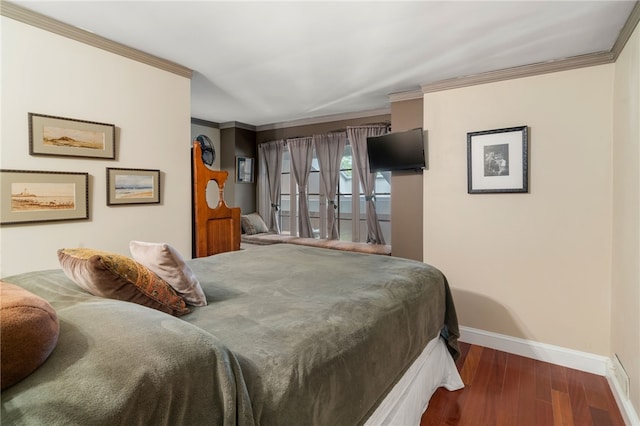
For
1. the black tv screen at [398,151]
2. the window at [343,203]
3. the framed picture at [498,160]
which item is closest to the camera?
the framed picture at [498,160]

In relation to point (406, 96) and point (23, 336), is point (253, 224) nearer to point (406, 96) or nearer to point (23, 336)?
point (406, 96)

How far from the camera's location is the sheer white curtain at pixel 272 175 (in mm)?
5676

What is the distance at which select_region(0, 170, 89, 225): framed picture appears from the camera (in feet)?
6.80

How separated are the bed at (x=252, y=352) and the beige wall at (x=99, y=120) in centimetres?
85

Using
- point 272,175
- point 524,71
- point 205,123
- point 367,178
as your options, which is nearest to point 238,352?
point 524,71

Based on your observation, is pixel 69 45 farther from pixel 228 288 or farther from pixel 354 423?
pixel 354 423

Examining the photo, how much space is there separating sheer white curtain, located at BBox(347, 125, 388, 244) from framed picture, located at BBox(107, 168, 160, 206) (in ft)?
8.94

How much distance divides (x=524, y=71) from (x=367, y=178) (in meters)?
2.24

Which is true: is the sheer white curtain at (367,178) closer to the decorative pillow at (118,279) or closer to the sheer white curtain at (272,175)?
the sheer white curtain at (272,175)

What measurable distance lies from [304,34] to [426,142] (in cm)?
173

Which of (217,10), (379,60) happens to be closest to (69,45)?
(217,10)

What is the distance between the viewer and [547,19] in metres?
2.16

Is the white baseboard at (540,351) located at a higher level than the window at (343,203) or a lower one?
lower

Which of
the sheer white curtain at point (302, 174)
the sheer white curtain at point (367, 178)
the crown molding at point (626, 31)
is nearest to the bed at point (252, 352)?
the crown molding at point (626, 31)
